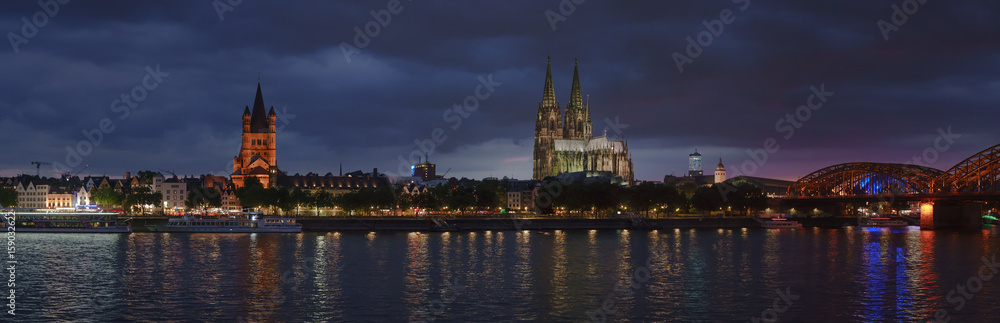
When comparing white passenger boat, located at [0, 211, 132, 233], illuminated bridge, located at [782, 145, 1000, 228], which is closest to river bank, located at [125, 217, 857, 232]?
white passenger boat, located at [0, 211, 132, 233]

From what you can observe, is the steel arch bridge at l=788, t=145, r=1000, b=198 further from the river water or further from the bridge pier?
the river water

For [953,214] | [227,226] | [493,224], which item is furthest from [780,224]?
[227,226]

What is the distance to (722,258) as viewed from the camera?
72938 millimetres

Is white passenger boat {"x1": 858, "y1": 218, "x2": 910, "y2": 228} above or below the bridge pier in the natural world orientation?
below

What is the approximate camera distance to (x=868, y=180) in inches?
7023

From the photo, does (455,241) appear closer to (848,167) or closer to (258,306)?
(258,306)

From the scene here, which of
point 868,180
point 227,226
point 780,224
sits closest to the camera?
point 227,226

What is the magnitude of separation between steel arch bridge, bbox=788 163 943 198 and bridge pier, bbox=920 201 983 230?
812 centimetres

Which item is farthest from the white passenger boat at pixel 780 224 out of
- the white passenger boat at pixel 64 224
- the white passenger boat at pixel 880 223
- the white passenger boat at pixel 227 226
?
the white passenger boat at pixel 64 224

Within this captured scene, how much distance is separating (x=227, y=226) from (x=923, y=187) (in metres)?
114

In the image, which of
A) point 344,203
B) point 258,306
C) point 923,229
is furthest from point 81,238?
point 923,229

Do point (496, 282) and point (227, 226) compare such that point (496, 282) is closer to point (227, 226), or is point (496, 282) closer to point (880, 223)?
point (227, 226)

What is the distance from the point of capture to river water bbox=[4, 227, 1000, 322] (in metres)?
42.4

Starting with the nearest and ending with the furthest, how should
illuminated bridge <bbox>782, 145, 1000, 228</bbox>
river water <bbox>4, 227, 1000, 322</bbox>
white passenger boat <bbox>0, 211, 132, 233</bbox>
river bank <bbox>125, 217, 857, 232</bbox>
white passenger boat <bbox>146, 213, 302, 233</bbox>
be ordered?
river water <bbox>4, 227, 1000, 322</bbox> → white passenger boat <bbox>0, 211, 132, 233</bbox> → white passenger boat <bbox>146, 213, 302, 233</bbox> → river bank <bbox>125, 217, 857, 232</bbox> → illuminated bridge <bbox>782, 145, 1000, 228</bbox>
